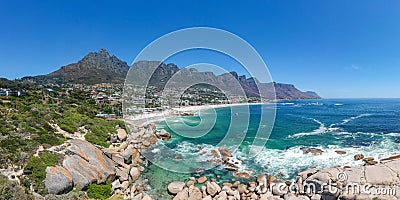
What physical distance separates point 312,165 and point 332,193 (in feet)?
22.4

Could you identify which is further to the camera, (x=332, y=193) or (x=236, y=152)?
(x=236, y=152)

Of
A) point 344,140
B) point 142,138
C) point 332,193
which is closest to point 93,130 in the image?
point 142,138

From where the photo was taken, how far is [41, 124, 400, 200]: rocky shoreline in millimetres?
8914

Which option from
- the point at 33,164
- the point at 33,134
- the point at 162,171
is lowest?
the point at 162,171

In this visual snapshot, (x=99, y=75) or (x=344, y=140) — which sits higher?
(x=99, y=75)

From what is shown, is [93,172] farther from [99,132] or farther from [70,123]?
[70,123]

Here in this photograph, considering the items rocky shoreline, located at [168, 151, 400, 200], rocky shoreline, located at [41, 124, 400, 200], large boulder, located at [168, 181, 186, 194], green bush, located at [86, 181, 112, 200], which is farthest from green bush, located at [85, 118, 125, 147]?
rocky shoreline, located at [168, 151, 400, 200]

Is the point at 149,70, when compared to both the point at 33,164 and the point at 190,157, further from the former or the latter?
the point at 190,157

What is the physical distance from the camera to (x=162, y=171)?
14.3m

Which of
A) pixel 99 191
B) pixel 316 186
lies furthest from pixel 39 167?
pixel 316 186

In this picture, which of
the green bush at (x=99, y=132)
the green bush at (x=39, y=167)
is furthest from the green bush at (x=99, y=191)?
the green bush at (x=99, y=132)

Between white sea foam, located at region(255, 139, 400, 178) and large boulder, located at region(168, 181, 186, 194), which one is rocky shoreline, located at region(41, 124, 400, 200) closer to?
large boulder, located at region(168, 181, 186, 194)

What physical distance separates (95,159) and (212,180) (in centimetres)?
736

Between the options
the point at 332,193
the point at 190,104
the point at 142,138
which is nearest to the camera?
the point at 332,193
